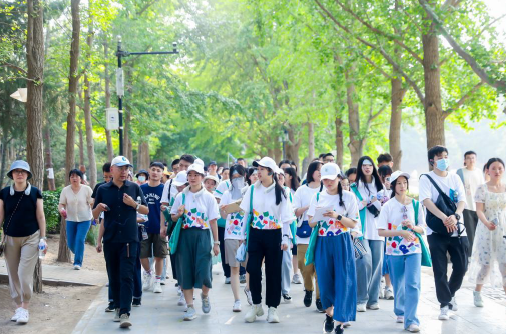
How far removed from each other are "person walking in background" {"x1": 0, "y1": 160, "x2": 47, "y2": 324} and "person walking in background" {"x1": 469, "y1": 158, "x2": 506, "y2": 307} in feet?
19.3

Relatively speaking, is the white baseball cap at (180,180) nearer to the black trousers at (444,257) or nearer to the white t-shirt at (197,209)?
the white t-shirt at (197,209)

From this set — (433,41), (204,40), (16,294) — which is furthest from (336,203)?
(204,40)

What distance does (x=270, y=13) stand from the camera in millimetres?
22125

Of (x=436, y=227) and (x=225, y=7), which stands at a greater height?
(x=225, y=7)

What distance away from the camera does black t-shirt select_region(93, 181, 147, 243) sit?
8484mm

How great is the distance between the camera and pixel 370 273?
933 cm

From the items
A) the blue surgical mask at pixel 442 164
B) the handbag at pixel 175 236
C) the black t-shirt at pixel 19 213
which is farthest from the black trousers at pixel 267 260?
the black t-shirt at pixel 19 213

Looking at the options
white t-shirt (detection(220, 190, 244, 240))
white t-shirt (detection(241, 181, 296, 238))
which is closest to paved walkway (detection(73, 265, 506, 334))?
white t-shirt (detection(220, 190, 244, 240))

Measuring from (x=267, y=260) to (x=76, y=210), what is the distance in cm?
605

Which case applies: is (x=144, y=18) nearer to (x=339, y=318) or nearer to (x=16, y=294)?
(x=16, y=294)

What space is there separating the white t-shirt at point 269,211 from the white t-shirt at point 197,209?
0.53 metres

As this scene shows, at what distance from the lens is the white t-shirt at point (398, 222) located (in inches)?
318

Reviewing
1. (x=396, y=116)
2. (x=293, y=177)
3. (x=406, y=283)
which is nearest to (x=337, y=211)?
(x=406, y=283)

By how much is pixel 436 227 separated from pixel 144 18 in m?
20.7
